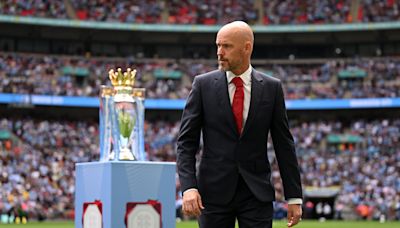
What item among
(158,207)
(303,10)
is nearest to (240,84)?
(158,207)

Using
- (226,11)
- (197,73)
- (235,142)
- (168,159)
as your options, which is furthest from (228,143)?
(226,11)

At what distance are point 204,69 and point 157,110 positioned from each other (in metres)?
3.84

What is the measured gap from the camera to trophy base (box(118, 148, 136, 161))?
13.1 metres

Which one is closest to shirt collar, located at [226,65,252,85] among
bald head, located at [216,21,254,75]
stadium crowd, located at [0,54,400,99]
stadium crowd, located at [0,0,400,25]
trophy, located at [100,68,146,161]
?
bald head, located at [216,21,254,75]

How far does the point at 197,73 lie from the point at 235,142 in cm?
4715

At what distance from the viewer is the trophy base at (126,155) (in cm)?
1307

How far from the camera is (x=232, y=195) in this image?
606 cm

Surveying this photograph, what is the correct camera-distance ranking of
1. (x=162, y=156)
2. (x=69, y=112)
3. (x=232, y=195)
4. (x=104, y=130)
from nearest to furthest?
(x=232, y=195) < (x=104, y=130) < (x=162, y=156) < (x=69, y=112)

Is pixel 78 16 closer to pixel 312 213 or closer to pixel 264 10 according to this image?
pixel 264 10

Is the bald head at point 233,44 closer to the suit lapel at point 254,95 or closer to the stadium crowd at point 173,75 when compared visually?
the suit lapel at point 254,95

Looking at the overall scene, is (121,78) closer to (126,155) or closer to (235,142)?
(126,155)

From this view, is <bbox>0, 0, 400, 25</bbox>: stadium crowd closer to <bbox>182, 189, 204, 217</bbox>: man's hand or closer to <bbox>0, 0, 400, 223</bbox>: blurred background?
<bbox>0, 0, 400, 223</bbox>: blurred background

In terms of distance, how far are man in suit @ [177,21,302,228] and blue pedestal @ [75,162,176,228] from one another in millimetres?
4906

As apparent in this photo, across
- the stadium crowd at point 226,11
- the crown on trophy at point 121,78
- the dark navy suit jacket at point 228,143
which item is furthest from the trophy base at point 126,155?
the stadium crowd at point 226,11
